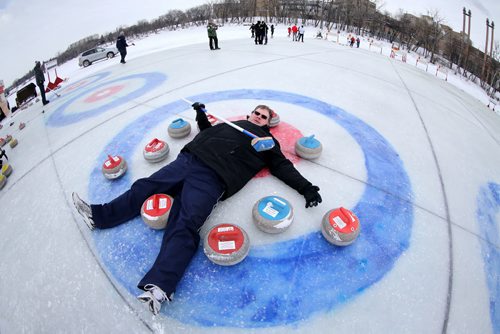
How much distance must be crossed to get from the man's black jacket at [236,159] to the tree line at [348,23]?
27175mm

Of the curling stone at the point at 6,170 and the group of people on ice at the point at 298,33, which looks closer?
the curling stone at the point at 6,170

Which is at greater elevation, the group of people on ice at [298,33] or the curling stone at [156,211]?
the group of people on ice at [298,33]

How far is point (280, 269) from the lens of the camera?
1.83 m

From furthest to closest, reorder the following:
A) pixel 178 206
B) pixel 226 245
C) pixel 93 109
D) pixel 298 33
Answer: pixel 298 33
pixel 93 109
pixel 178 206
pixel 226 245

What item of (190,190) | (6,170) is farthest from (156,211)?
(6,170)

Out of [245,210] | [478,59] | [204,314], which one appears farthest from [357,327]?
[478,59]

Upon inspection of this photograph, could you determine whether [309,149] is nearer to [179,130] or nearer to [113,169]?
[179,130]

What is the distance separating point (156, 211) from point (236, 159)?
831 millimetres

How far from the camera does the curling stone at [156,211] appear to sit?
1.98 m

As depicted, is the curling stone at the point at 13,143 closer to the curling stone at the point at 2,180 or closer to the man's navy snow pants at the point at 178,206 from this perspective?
the curling stone at the point at 2,180

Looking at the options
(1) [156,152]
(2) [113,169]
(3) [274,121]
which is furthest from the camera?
(3) [274,121]

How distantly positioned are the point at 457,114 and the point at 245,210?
15.0 feet

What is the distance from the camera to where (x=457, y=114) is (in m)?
4.40

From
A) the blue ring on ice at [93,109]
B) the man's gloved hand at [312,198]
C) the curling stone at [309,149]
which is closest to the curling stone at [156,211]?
the man's gloved hand at [312,198]
